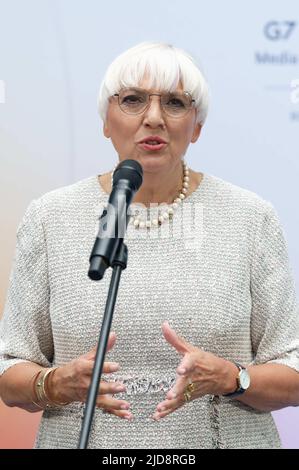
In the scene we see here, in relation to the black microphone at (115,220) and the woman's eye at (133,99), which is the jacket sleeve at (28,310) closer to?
the woman's eye at (133,99)

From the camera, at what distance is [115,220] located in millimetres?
1486

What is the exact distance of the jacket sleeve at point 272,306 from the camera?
2.03m

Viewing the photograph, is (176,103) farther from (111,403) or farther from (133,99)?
(111,403)

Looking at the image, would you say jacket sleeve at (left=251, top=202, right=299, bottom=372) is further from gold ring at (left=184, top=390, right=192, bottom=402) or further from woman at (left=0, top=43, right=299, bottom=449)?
gold ring at (left=184, top=390, right=192, bottom=402)

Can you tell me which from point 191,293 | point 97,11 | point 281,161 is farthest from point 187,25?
point 191,293

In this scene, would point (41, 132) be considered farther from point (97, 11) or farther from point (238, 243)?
point (238, 243)

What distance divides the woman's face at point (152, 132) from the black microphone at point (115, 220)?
409mm

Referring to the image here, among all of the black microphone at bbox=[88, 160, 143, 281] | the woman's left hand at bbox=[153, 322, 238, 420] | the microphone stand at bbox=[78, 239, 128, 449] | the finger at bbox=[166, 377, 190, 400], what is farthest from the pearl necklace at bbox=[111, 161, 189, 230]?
the microphone stand at bbox=[78, 239, 128, 449]

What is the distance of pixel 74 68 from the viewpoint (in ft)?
8.45

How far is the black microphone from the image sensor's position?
4.72 feet

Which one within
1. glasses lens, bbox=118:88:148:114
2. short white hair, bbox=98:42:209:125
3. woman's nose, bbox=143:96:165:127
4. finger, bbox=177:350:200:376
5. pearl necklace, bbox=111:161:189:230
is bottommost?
finger, bbox=177:350:200:376

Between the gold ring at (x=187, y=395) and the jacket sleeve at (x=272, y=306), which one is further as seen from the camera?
the jacket sleeve at (x=272, y=306)

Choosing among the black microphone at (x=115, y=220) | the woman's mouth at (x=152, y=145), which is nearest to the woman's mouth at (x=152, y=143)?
the woman's mouth at (x=152, y=145)
